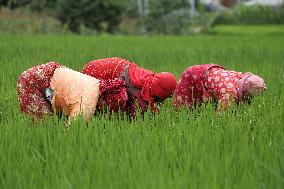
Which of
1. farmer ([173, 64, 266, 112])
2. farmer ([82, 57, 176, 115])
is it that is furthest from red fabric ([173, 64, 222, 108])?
farmer ([82, 57, 176, 115])

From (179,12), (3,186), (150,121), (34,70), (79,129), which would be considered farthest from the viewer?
(179,12)

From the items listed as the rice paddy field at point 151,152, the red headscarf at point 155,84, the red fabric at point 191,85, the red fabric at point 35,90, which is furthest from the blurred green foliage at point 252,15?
the rice paddy field at point 151,152

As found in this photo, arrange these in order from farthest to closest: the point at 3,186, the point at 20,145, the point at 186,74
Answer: the point at 186,74 → the point at 20,145 → the point at 3,186

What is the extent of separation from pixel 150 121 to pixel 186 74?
0.95 metres

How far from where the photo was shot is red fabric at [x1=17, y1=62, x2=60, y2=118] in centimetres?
277

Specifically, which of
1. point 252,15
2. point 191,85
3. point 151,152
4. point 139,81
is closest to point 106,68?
point 139,81

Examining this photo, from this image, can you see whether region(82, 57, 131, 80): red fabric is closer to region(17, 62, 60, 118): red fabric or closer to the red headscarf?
the red headscarf

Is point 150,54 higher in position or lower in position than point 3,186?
lower

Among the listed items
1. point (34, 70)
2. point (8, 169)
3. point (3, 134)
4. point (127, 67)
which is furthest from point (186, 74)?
point (8, 169)

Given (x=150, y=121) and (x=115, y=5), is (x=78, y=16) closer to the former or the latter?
(x=115, y=5)

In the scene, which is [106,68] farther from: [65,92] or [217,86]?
[217,86]

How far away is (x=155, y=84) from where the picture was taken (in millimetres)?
2760

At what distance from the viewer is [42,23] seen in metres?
13.5

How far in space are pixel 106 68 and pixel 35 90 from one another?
1.52 ft
